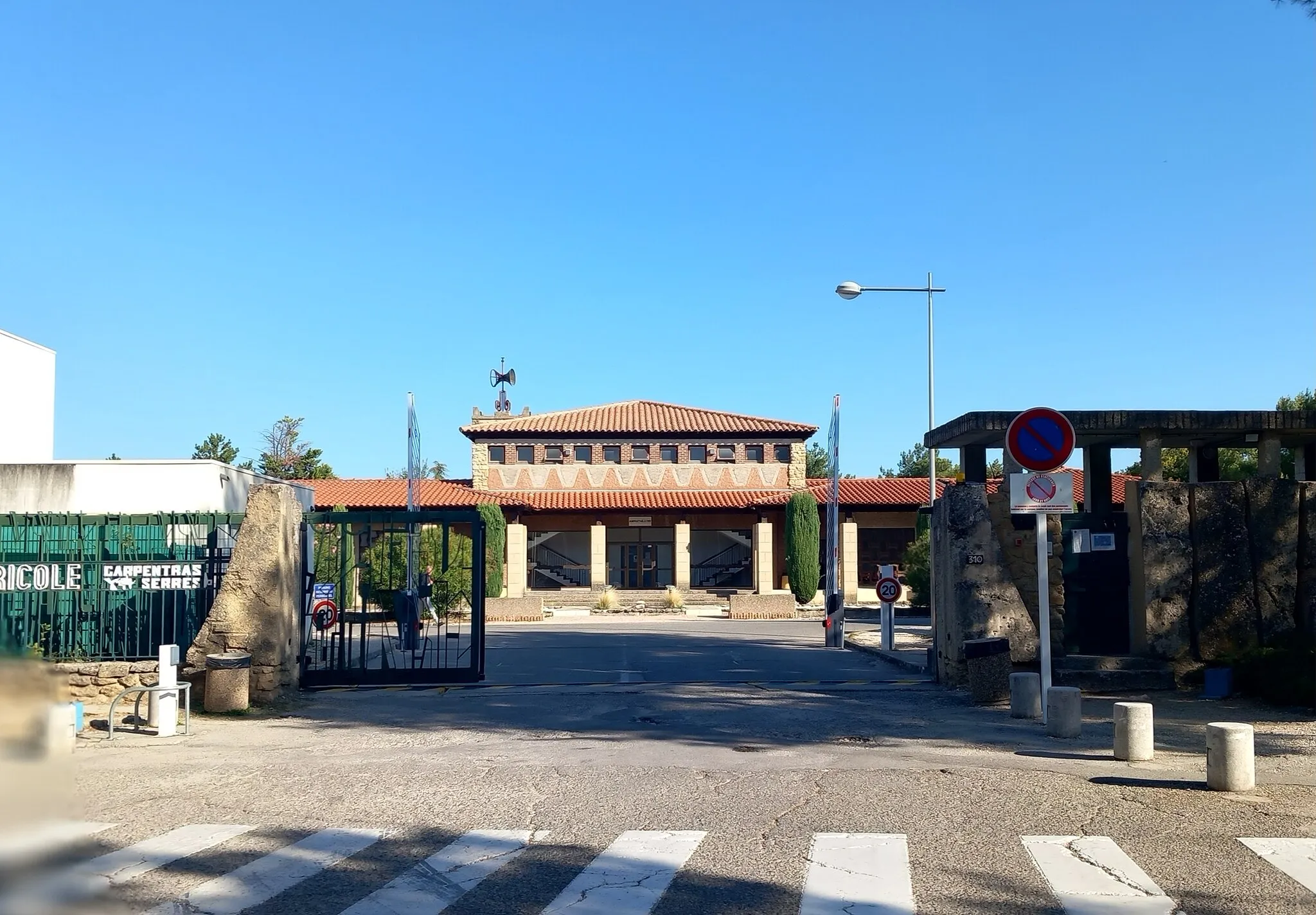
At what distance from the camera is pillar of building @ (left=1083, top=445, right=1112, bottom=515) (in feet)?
52.6

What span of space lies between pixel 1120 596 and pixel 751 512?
3087 centimetres

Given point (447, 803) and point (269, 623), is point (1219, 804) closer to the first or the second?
point (447, 803)

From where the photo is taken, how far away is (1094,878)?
5.90 meters

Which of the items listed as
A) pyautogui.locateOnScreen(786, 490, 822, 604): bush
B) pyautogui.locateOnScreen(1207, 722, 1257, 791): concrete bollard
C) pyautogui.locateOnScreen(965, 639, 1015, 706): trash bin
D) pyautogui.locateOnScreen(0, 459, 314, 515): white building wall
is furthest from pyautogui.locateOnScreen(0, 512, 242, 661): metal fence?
pyautogui.locateOnScreen(786, 490, 822, 604): bush

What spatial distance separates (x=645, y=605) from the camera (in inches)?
1587

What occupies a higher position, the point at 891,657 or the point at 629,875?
the point at 629,875

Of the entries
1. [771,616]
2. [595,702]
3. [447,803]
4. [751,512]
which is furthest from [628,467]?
[447,803]

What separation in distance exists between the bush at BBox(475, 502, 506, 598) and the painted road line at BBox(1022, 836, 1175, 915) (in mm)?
34652

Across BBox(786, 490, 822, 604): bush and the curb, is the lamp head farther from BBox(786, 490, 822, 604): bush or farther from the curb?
BBox(786, 490, 822, 604): bush

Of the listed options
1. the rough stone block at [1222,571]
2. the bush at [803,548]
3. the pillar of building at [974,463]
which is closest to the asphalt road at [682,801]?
the rough stone block at [1222,571]

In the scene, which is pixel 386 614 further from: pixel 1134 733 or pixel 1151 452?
pixel 1134 733

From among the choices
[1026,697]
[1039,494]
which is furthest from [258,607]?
[1039,494]

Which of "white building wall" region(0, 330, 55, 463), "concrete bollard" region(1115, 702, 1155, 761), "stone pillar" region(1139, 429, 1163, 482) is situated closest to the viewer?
"concrete bollard" region(1115, 702, 1155, 761)

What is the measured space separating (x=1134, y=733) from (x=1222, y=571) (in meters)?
5.72
